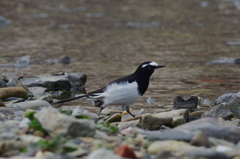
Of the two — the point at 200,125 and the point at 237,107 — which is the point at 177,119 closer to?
the point at 200,125

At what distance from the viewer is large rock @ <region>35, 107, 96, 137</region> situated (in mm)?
5230

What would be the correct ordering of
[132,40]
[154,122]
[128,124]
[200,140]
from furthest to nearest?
[132,40] → [128,124] → [154,122] → [200,140]

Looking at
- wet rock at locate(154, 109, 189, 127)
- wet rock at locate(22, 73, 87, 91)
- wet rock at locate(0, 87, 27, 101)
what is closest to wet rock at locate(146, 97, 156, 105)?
wet rock at locate(22, 73, 87, 91)

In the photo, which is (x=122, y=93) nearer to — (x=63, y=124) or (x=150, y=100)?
(x=150, y=100)

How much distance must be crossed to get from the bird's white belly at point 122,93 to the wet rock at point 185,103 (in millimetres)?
1115

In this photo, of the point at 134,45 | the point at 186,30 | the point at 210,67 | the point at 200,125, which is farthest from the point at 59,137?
the point at 186,30

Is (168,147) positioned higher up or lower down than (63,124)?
lower down

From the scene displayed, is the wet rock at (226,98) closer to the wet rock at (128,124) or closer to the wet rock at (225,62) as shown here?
the wet rock at (128,124)

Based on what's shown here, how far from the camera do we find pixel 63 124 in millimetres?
5246

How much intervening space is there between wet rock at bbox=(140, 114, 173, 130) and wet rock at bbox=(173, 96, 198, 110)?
6.59 ft

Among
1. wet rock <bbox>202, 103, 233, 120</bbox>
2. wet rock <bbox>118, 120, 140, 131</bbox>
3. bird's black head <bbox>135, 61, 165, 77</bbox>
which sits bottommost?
wet rock <bbox>202, 103, 233, 120</bbox>

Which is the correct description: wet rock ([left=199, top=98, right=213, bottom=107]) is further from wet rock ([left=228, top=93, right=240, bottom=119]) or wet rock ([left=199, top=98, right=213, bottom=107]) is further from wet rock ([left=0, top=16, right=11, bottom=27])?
wet rock ([left=0, top=16, right=11, bottom=27])

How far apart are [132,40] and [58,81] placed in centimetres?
610

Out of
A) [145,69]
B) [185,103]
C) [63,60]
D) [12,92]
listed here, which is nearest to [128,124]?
[145,69]
